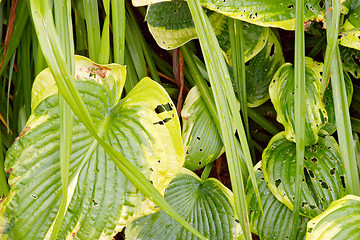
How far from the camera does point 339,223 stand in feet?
1.50

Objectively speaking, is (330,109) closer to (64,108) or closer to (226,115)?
(226,115)

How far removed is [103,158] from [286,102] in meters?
0.37

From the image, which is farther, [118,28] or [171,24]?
[171,24]

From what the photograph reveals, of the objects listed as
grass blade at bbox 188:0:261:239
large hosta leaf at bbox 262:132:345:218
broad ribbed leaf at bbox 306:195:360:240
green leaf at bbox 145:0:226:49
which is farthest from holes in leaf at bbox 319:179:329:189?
green leaf at bbox 145:0:226:49

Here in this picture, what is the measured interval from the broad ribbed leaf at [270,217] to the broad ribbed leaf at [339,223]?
0.16 meters

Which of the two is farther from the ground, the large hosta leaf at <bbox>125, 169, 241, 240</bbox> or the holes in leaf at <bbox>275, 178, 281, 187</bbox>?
the holes in leaf at <bbox>275, 178, 281, 187</bbox>

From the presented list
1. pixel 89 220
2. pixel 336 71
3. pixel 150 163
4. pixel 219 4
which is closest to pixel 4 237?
pixel 89 220

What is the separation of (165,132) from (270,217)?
1.00ft

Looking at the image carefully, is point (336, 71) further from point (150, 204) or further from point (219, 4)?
point (150, 204)

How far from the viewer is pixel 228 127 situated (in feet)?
1.46

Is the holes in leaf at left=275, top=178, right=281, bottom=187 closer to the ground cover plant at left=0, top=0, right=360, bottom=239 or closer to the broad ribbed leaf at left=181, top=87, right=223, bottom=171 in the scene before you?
the ground cover plant at left=0, top=0, right=360, bottom=239

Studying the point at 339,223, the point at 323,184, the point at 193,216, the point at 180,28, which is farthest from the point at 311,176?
the point at 180,28

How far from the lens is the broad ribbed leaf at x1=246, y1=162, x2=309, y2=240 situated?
0.61 m

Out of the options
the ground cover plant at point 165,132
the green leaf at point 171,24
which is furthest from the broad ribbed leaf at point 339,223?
the green leaf at point 171,24
